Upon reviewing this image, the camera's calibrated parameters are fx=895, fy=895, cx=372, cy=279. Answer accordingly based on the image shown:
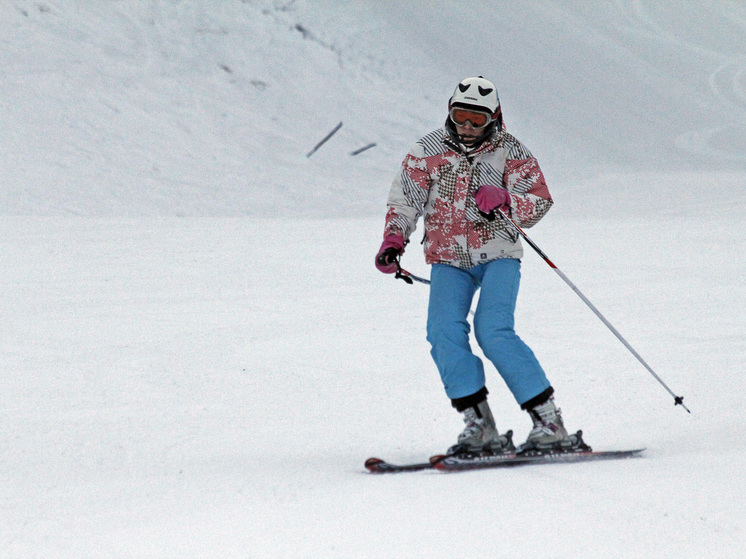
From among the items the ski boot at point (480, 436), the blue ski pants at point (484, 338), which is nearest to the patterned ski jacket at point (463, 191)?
the blue ski pants at point (484, 338)

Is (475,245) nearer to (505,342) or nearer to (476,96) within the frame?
(505,342)

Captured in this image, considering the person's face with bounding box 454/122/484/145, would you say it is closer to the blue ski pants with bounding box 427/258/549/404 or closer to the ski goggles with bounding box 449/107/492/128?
the ski goggles with bounding box 449/107/492/128

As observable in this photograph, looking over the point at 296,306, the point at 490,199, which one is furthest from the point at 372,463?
the point at 296,306

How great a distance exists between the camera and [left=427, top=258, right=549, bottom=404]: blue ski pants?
3564 millimetres

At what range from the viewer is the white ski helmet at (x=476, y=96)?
3648 millimetres

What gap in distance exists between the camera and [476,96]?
365cm

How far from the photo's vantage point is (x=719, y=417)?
4578 millimetres

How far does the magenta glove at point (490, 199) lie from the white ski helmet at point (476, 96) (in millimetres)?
338

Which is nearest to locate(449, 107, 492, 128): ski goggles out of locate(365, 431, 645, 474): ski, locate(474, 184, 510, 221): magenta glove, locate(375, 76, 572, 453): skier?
locate(375, 76, 572, 453): skier

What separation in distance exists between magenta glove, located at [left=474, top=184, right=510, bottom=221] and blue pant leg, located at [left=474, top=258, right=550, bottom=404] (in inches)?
11.3

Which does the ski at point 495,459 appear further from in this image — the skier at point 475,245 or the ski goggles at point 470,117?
the ski goggles at point 470,117

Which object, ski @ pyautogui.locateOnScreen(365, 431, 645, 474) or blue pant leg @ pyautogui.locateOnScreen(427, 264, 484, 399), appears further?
blue pant leg @ pyautogui.locateOnScreen(427, 264, 484, 399)

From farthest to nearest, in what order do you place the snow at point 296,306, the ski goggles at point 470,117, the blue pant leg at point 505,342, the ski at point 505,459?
the ski goggles at point 470,117
the blue pant leg at point 505,342
the ski at point 505,459
the snow at point 296,306

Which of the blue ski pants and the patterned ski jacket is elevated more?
the patterned ski jacket
